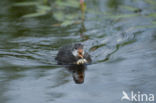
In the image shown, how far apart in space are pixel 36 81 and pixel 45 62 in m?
1.28

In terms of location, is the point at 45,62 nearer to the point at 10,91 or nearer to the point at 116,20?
the point at 10,91

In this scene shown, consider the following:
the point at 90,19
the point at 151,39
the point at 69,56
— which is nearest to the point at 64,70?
the point at 69,56

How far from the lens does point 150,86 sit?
6.18m

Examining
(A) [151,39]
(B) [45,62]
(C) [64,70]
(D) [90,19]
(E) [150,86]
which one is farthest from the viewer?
(D) [90,19]

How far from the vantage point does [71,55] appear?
7969mm

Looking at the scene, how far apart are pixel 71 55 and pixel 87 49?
905 millimetres

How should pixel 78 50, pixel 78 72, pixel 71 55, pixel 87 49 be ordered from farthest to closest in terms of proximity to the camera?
pixel 87 49 < pixel 71 55 < pixel 78 50 < pixel 78 72

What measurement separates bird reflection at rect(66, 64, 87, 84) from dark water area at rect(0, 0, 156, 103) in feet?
0.30

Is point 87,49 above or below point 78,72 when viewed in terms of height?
below

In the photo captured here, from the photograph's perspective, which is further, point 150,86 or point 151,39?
point 151,39

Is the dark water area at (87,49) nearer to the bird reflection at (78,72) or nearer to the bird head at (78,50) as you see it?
the bird reflection at (78,72)

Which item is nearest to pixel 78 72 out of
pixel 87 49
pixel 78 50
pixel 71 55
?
pixel 78 50

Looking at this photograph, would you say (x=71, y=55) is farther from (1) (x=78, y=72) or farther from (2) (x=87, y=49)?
(2) (x=87, y=49)

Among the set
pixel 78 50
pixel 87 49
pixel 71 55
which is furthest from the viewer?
pixel 87 49
